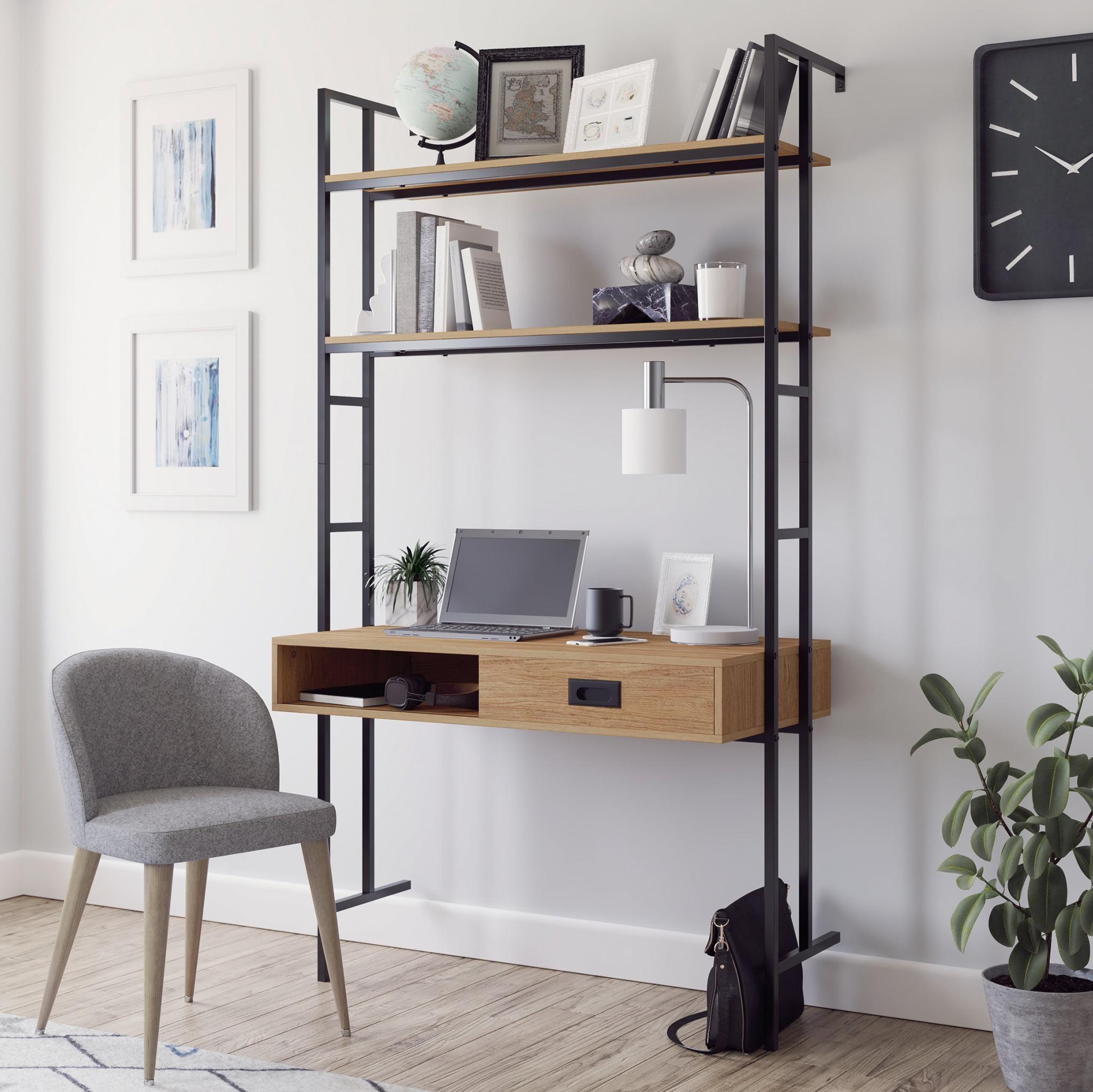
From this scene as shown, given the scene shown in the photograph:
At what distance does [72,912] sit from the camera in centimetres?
279

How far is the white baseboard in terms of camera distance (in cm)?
297

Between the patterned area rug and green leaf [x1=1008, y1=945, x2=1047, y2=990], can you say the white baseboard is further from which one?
the patterned area rug

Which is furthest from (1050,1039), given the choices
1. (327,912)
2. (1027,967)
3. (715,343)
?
(715,343)

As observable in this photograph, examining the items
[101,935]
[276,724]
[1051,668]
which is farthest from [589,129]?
[101,935]

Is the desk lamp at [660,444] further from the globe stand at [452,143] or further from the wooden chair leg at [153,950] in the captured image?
the wooden chair leg at [153,950]

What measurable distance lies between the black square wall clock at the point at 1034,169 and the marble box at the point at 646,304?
57 centimetres

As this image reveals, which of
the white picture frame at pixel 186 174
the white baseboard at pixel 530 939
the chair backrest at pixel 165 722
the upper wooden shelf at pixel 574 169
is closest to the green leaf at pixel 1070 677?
the white baseboard at pixel 530 939

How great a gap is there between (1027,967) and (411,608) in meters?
1.48

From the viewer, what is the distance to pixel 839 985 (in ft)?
9.98

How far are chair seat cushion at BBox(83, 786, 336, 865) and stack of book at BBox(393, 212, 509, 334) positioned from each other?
1057 mm

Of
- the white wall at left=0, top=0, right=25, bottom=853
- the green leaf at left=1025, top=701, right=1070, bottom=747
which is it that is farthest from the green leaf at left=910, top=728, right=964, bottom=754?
the white wall at left=0, top=0, right=25, bottom=853

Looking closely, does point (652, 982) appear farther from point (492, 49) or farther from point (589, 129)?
point (492, 49)

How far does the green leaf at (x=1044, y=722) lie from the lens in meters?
2.47

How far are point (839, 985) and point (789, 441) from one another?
116cm
